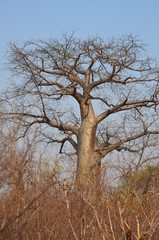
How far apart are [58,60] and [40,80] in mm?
724

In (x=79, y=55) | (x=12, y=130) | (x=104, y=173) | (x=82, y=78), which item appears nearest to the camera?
(x=12, y=130)

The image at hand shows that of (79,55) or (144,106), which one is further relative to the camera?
(144,106)

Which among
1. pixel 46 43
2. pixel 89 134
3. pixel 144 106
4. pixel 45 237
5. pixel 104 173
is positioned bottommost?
pixel 45 237

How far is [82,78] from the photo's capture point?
11.9m

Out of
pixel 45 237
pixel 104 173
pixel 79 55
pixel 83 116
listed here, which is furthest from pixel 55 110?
pixel 45 237

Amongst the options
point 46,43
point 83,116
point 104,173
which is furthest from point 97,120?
point 104,173

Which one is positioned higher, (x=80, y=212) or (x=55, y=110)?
(x=55, y=110)

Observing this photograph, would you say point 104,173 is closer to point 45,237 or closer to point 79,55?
point 45,237

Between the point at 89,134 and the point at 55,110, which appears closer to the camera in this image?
the point at 89,134

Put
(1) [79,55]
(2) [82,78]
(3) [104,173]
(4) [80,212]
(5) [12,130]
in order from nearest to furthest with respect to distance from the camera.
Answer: (5) [12,130] < (4) [80,212] < (3) [104,173] < (1) [79,55] < (2) [82,78]

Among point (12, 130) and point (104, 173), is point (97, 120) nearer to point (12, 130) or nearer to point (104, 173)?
point (104, 173)

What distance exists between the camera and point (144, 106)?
12219 mm

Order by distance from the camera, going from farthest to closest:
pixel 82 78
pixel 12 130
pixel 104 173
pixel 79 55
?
1. pixel 82 78
2. pixel 79 55
3. pixel 104 173
4. pixel 12 130

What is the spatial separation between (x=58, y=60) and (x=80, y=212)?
7.49 meters
